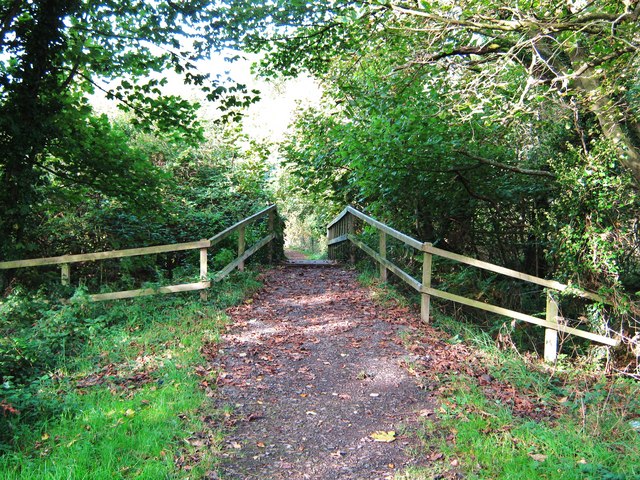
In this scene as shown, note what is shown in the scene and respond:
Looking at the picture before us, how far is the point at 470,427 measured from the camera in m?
3.85

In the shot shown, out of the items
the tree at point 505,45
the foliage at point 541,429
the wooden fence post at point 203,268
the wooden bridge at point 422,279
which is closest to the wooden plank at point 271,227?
the wooden bridge at point 422,279

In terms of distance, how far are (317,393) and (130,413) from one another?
173 centimetres

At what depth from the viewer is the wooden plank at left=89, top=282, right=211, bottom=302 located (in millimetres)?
6934

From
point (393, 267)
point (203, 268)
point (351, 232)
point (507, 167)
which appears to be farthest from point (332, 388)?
point (351, 232)

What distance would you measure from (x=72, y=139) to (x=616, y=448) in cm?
881

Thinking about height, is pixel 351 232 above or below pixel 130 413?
above

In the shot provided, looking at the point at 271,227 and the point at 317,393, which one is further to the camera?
the point at 271,227

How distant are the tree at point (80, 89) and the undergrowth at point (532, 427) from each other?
6585 millimetres

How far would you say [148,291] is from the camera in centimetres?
711

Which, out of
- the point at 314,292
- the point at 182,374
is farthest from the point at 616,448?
the point at 314,292

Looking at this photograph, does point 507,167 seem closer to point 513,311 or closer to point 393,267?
point 513,311

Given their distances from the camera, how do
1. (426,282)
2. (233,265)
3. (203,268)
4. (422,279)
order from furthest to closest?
(233,265) < (203,268) < (422,279) < (426,282)

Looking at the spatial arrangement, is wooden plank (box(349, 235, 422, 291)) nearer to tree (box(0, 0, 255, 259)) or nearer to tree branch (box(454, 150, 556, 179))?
tree branch (box(454, 150, 556, 179))

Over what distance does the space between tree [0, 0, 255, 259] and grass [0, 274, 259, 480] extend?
3.65 metres
